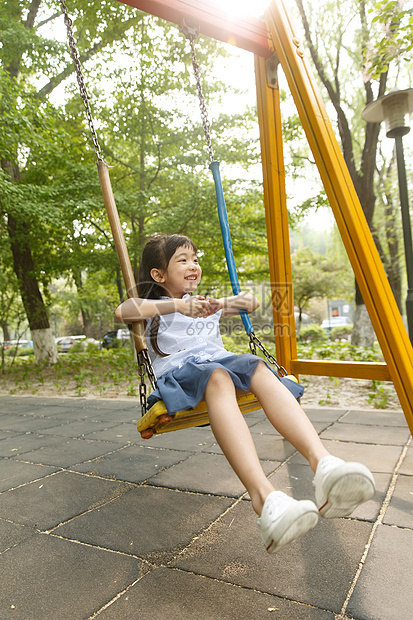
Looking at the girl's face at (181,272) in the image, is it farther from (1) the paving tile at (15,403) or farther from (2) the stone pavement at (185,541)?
(1) the paving tile at (15,403)

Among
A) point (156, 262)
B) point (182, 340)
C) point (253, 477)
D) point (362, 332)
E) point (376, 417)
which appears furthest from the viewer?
point (362, 332)

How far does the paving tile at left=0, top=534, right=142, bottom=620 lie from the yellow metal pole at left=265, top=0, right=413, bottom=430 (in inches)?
48.7

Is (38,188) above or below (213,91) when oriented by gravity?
below

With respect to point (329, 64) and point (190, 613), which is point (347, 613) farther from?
point (329, 64)

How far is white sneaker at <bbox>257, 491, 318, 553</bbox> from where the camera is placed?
1166mm

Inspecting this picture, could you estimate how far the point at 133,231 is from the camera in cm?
839

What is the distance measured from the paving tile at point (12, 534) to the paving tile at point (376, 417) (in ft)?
8.24

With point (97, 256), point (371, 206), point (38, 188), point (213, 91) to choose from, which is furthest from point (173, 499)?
point (213, 91)

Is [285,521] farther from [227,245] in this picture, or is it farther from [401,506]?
[227,245]

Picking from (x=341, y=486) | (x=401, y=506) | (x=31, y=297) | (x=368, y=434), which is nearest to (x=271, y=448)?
(x=368, y=434)

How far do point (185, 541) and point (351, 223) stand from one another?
1.46m

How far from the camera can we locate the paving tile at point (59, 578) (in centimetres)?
137

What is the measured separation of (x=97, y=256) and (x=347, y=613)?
25.0 feet

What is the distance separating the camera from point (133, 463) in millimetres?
2781
